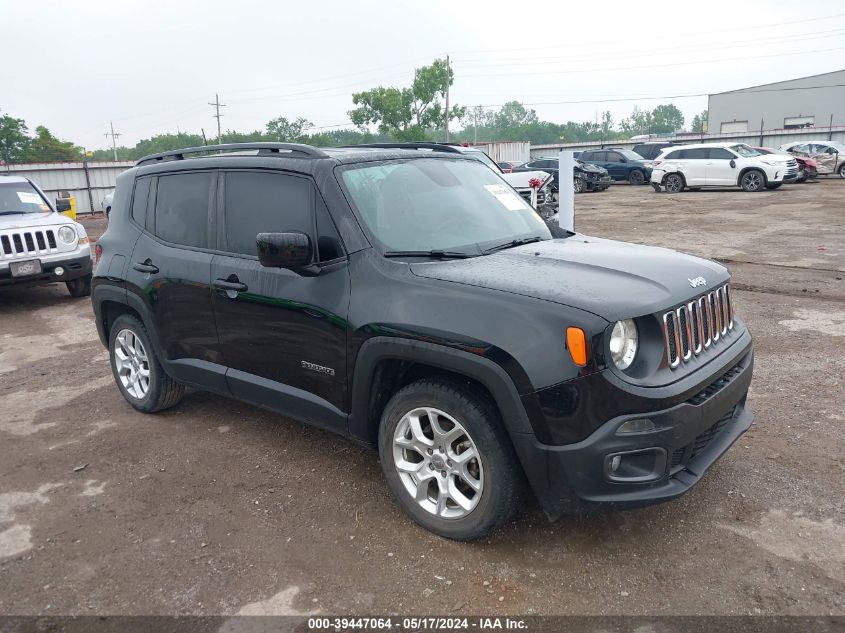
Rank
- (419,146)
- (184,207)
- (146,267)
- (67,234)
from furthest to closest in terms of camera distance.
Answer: (67,234) < (419,146) < (146,267) < (184,207)

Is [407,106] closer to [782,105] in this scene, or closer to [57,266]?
[782,105]

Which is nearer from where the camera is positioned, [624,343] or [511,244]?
[624,343]

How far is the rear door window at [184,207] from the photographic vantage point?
14.6 ft

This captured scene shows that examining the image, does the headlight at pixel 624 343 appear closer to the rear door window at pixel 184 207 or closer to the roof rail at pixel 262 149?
the roof rail at pixel 262 149

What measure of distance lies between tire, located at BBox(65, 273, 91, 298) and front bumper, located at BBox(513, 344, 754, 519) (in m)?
8.78

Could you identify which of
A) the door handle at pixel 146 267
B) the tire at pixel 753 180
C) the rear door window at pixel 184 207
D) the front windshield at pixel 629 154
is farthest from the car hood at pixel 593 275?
the front windshield at pixel 629 154

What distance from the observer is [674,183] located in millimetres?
24828

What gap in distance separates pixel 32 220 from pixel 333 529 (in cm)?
784

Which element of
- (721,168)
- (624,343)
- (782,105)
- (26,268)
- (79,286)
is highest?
(782,105)

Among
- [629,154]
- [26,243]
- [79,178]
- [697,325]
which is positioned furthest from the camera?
[629,154]

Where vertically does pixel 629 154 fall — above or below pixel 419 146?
below

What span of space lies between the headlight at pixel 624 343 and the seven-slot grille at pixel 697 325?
5.8 inches

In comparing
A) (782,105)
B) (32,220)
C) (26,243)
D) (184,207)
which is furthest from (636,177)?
(782,105)

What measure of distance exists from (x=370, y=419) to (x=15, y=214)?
815 centimetres
